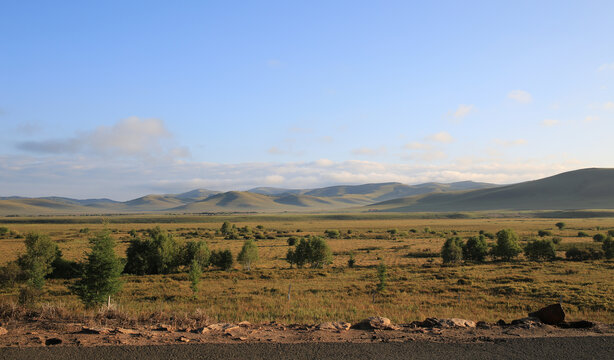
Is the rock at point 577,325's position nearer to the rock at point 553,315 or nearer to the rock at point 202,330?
the rock at point 553,315

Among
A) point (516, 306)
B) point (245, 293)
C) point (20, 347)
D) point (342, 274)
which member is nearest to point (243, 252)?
point (342, 274)

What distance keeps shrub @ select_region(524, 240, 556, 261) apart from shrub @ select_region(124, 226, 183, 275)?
42473mm

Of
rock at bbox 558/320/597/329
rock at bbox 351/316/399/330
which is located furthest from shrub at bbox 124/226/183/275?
rock at bbox 558/320/597/329

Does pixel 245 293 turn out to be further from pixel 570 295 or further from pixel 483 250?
pixel 483 250

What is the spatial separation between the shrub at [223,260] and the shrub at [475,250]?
29510 mm

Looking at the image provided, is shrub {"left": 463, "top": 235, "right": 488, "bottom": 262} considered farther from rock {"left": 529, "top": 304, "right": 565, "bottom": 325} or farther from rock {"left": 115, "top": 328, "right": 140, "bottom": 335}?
rock {"left": 115, "top": 328, "right": 140, "bottom": 335}

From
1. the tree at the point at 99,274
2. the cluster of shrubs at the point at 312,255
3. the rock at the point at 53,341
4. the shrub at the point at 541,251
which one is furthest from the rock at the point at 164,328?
the shrub at the point at 541,251

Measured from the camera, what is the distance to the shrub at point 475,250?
4800 centimetres

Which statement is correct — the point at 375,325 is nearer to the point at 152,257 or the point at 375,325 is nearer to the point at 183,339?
the point at 183,339

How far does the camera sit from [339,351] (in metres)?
7.79

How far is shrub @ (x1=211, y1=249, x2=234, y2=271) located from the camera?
4225 centimetres

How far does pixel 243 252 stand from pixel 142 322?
107 feet

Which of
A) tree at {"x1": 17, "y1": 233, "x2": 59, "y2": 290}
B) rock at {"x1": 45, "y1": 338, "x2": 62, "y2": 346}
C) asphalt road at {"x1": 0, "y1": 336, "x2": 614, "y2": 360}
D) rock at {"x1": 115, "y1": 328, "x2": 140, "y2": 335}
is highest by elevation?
rock at {"x1": 45, "y1": 338, "x2": 62, "y2": 346}

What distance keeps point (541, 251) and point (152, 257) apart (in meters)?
45.4
